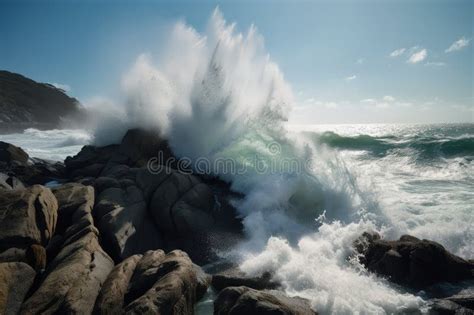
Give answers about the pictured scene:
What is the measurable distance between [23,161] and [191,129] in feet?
33.9

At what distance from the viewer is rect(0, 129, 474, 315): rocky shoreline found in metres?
5.06

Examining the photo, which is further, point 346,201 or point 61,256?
point 346,201

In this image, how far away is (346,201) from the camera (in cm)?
1205

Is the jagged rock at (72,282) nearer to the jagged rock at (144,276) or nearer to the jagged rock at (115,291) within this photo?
the jagged rock at (115,291)

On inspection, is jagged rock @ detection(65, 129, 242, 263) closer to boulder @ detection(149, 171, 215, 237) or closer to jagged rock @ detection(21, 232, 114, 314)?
boulder @ detection(149, 171, 215, 237)

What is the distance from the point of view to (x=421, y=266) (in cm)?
707

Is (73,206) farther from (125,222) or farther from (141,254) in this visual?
(141,254)

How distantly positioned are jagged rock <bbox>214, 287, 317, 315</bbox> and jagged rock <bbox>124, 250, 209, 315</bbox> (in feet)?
2.04

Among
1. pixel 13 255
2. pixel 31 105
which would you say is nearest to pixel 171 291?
pixel 13 255

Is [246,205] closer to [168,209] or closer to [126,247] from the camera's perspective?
[168,209]

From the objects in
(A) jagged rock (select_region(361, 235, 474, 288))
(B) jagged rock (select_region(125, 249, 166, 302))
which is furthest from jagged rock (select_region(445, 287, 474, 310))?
(B) jagged rock (select_region(125, 249, 166, 302))

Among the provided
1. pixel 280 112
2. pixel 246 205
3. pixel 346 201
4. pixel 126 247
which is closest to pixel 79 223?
pixel 126 247

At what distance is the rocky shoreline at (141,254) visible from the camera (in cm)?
506

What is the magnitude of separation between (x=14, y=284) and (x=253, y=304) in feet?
13.6
